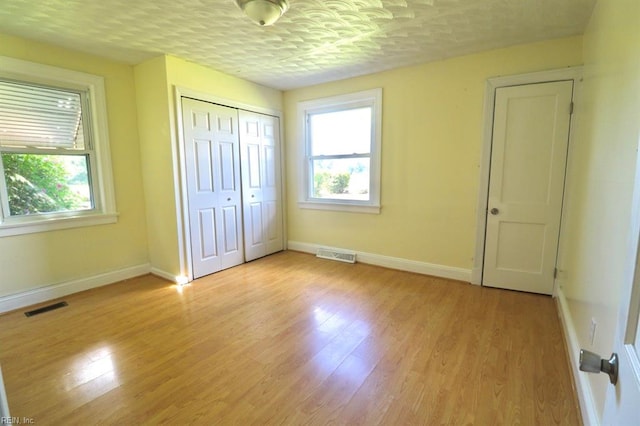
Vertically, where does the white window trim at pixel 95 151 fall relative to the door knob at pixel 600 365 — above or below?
above

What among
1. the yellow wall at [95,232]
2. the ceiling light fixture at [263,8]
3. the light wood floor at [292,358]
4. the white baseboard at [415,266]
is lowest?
the light wood floor at [292,358]

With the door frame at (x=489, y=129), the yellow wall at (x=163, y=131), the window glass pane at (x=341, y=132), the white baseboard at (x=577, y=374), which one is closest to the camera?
the white baseboard at (x=577, y=374)

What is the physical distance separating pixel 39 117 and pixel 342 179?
130 inches

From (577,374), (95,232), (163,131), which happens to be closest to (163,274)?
(95,232)

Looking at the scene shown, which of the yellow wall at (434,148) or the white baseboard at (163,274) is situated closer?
the yellow wall at (434,148)

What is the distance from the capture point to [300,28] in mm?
2504

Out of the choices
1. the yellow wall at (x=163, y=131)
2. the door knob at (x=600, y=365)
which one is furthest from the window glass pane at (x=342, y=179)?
the door knob at (x=600, y=365)

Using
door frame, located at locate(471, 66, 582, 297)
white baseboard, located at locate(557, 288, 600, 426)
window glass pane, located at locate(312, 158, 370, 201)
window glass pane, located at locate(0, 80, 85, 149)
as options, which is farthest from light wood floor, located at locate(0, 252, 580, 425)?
window glass pane, located at locate(0, 80, 85, 149)

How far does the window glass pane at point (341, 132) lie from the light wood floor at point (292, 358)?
187 cm

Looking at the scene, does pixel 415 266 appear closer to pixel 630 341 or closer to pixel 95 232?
pixel 630 341

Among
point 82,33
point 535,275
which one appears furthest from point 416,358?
point 82,33

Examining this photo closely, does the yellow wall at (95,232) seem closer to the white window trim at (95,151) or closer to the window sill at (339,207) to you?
the white window trim at (95,151)

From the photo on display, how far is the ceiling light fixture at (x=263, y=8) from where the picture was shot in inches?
77.8

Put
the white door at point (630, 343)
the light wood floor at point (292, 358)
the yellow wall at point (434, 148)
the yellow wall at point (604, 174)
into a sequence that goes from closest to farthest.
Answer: the white door at point (630, 343) → the yellow wall at point (604, 174) → the light wood floor at point (292, 358) → the yellow wall at point (434, 148)
